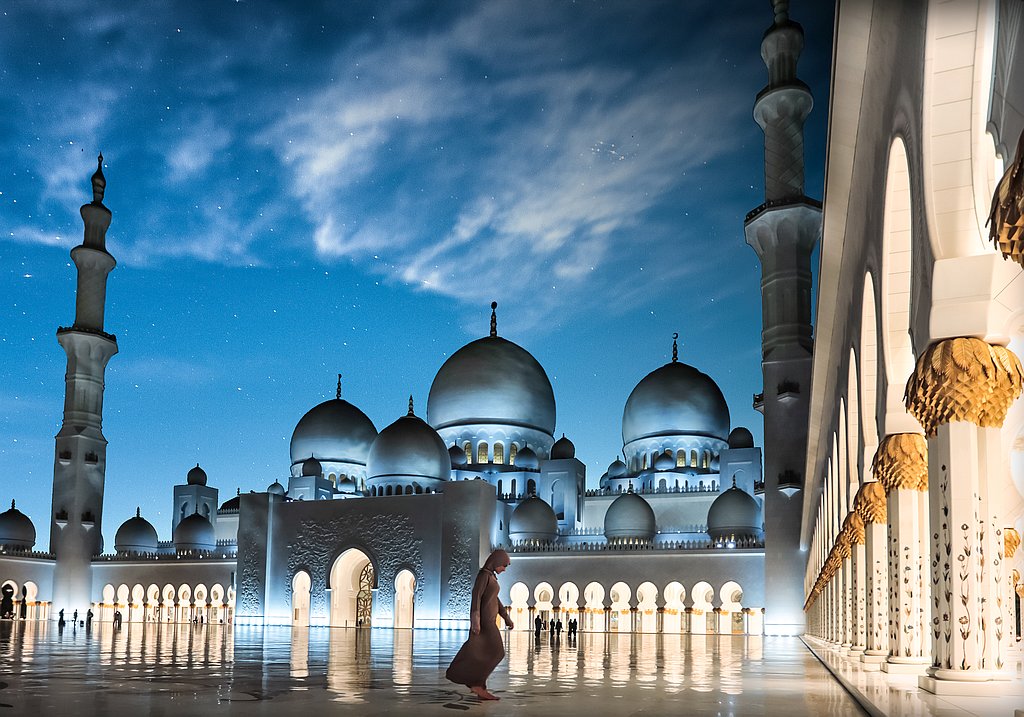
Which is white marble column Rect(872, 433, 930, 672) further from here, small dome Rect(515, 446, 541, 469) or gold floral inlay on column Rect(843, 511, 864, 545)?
small dome Rect(515, 446, 541, 469)

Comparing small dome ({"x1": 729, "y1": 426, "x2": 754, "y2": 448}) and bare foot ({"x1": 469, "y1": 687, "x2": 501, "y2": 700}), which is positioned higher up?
small dome ({"x1": 729, "y1": 426, "x2": 754, "y2": 448})

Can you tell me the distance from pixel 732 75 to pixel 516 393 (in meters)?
12.2

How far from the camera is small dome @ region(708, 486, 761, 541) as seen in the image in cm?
2794

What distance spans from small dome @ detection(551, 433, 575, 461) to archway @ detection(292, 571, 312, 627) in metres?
8.61

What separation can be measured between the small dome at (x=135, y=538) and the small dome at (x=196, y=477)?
162 inches

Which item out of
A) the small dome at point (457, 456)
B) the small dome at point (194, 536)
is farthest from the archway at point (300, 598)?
the small dome at point (194, 536)

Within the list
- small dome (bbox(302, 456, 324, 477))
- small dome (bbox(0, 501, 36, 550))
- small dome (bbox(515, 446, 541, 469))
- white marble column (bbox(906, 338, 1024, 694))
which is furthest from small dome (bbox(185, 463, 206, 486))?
white marble column (bbox(906, 338, 1024, 694))

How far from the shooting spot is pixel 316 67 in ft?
84.0

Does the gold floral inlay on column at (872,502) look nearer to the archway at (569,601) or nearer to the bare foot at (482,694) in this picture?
the bare foot at (482,694)

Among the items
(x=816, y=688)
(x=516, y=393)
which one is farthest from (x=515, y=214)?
(x=816, y=688)

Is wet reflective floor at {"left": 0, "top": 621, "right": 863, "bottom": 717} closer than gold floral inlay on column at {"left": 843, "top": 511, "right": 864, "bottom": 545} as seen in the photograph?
Yes

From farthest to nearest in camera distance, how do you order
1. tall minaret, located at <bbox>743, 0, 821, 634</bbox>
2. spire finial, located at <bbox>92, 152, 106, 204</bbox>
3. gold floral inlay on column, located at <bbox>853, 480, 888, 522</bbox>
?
1. spire finial, located at <bbox>92, 152, 106, 204</bbox>
2. tall minaret, located at <bbox>743, 0, 821, 634</bbox>
3. gold floral inlay on column, located at <bbox>853, 480, 888, 522</bbox>

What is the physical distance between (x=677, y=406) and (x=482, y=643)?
90.0 ft

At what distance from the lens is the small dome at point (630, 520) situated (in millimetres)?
29188
